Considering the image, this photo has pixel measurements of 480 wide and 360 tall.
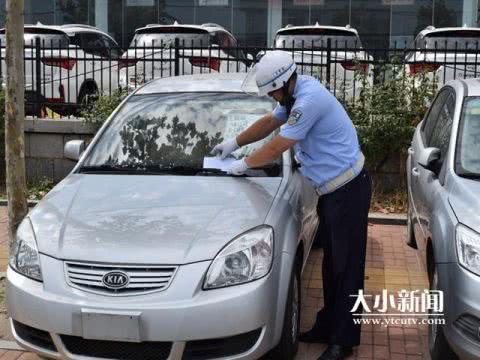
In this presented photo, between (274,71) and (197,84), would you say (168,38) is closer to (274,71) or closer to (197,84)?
(197,84)

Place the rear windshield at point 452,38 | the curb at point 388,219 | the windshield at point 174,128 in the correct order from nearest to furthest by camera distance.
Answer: the windshield at point 174,128 < the curb at point 388,219 < the rear windshield at point 452,38

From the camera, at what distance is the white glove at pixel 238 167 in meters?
4.27

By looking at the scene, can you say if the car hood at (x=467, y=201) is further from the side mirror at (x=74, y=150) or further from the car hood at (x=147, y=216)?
the side mirror at (x=74, y=150)

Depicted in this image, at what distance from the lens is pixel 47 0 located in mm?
24219

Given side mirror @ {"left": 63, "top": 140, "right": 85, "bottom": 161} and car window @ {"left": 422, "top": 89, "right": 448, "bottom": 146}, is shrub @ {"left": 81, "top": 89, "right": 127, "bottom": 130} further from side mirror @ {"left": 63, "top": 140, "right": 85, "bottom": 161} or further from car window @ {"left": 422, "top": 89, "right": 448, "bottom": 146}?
car window @ {"left": 422, "top": 89, "right": 448, "bottom": 146}

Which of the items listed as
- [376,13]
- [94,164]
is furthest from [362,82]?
[376,13]

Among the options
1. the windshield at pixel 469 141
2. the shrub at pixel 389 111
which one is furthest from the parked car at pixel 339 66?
the windshield at pixel 469 141

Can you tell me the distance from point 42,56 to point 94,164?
542 centimetres

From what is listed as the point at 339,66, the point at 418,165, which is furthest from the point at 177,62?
the point at 418,165

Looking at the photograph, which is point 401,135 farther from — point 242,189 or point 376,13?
point 376,13

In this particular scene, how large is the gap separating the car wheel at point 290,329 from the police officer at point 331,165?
26cm

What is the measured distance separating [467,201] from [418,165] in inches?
58.5

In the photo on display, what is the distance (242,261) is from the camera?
141 inches

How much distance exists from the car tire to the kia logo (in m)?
0.91
